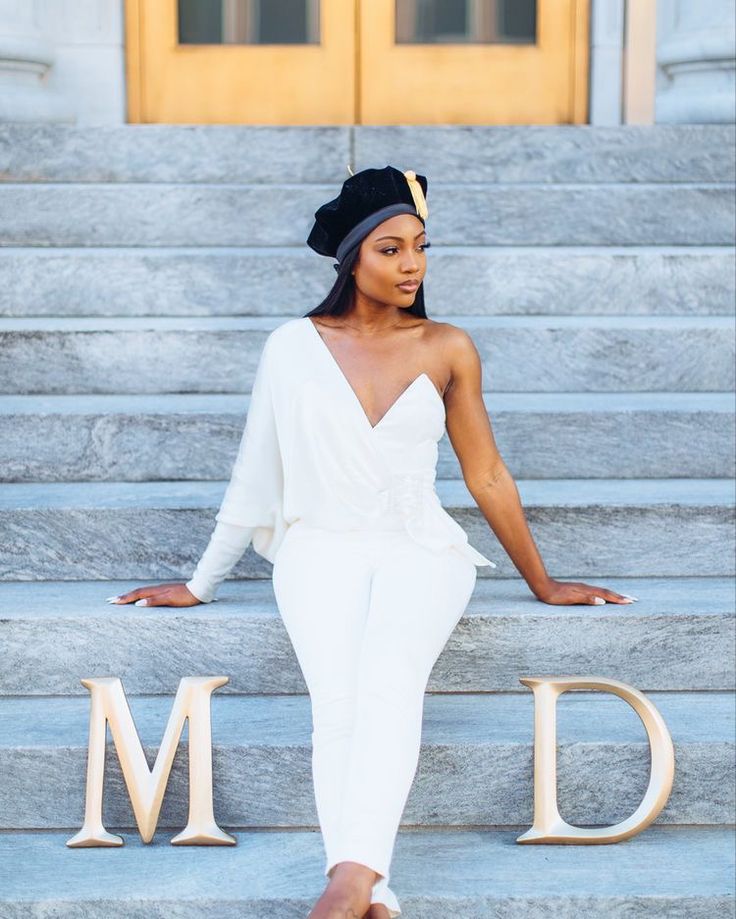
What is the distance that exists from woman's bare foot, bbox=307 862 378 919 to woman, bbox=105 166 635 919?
27cm

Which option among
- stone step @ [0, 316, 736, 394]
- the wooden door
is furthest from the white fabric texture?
the wooden door

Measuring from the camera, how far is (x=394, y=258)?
3246 mm

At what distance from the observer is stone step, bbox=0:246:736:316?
475 cm

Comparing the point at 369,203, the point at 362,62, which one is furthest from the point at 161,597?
the point at 362,62

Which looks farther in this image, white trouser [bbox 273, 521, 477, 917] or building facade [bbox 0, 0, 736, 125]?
building facade [bbox 0, 0, 736, 125]

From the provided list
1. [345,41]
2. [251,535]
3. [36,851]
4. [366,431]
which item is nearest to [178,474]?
[251,535]

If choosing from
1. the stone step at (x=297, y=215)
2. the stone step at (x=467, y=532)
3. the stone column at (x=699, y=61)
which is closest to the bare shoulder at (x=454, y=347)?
the stone step at (x=467, y=532)

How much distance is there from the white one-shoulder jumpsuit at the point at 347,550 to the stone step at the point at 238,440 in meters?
0.72

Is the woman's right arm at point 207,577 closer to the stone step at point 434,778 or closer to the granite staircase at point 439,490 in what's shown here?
the granite staircase at point 439,490

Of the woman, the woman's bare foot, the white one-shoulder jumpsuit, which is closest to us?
the woman's bare foot

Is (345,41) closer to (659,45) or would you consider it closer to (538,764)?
(659,45)

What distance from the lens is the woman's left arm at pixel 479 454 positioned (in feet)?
11.1

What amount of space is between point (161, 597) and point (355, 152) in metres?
2.51

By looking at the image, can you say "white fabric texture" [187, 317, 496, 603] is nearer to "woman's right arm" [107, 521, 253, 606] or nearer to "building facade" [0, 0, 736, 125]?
"woman's right arm" [107, 521, 253, 606]
